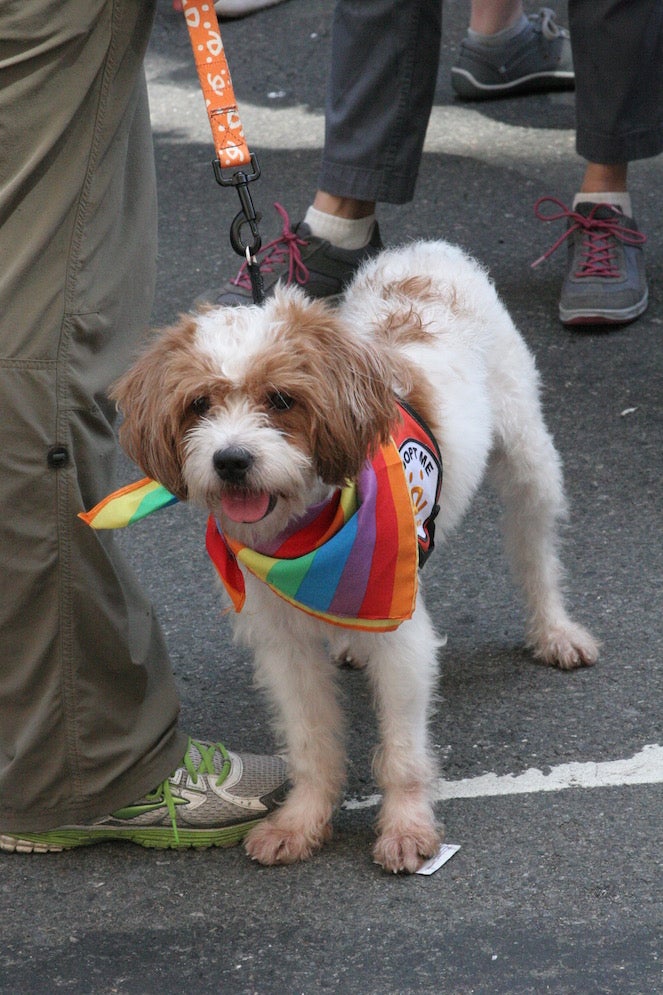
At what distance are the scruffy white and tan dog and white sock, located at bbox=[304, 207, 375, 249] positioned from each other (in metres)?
1.43

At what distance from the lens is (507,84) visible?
7492 millimetres

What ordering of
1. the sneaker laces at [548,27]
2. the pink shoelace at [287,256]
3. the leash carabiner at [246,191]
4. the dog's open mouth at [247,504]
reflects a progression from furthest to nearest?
the sneaker laces at [548,27] → the pink shoelace at [287,256] → the leash carabiner at [246,191] → the dog's open mouth at [247,504]

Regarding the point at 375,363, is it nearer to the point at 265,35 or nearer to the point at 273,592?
the point at 273,592

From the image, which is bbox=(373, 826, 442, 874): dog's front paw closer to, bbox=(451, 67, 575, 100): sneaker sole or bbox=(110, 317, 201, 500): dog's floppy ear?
bbox=(110, 317, 201, 500): dog's floppy ear

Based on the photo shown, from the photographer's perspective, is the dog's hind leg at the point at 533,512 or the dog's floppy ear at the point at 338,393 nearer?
the dog's floppy ear at the point at 338,393

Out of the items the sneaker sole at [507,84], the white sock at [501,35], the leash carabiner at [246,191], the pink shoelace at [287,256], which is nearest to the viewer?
the leash carabiner at [246,191]

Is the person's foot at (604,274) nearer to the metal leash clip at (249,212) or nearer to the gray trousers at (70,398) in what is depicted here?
the metal leash clip at (249,212)

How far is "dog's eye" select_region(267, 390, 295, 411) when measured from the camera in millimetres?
2434

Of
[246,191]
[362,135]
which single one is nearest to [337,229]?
[362,135]

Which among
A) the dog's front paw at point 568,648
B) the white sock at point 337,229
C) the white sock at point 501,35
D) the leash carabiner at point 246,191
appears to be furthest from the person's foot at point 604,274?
the leash carabiner at point 246,191

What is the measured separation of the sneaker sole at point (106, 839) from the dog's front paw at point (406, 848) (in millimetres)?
400

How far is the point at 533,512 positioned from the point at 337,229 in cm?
185

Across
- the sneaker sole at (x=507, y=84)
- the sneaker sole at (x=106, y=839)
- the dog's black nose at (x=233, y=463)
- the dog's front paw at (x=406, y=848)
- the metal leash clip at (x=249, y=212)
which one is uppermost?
the metal leash clip at (x=249, y=212)

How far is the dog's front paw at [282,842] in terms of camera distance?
2846 mm
